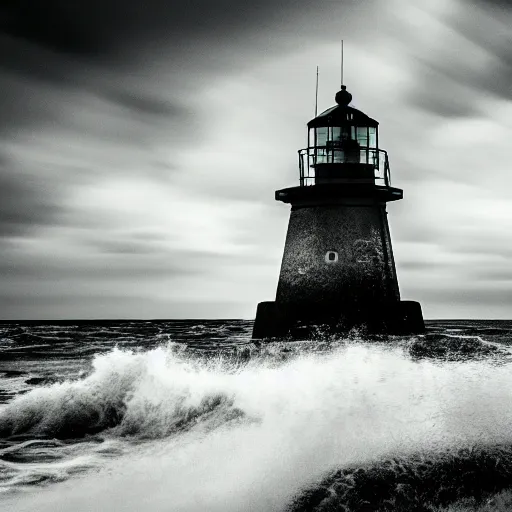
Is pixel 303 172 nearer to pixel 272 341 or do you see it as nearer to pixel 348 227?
pixel 348 227

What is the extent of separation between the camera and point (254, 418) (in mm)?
8086

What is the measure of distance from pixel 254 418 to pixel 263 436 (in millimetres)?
793

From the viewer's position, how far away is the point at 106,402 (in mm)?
9344

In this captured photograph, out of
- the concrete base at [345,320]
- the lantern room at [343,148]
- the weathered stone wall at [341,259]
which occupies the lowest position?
the concrete base at [345,320]

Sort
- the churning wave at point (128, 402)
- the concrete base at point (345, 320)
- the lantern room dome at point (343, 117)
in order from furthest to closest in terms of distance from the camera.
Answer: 1. the lantern room dome at point (343, 117)
2. the concrete base at point (345, 320)
3. the churning wave at point (128, 402)

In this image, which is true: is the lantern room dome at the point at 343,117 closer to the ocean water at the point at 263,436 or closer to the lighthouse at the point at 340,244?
the lighthouse at the point at 340,244

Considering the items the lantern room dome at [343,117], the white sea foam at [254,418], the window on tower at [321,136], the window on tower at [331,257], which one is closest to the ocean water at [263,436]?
the white sea foam at [254,418]

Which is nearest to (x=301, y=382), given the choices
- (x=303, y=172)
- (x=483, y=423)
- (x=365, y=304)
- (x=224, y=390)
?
(x=224, y=390)

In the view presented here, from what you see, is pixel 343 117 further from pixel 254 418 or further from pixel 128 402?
pixel 254 418

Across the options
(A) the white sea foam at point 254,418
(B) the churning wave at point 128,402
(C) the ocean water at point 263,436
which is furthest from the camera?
(B) the churning wave at point 128,402

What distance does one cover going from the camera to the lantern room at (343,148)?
15.7 meters

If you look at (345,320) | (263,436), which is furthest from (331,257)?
(263,436)

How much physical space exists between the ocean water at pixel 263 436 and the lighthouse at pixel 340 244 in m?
4.58

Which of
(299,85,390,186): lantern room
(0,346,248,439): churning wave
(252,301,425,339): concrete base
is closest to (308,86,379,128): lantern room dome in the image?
(299,85,390,186): lantern room
